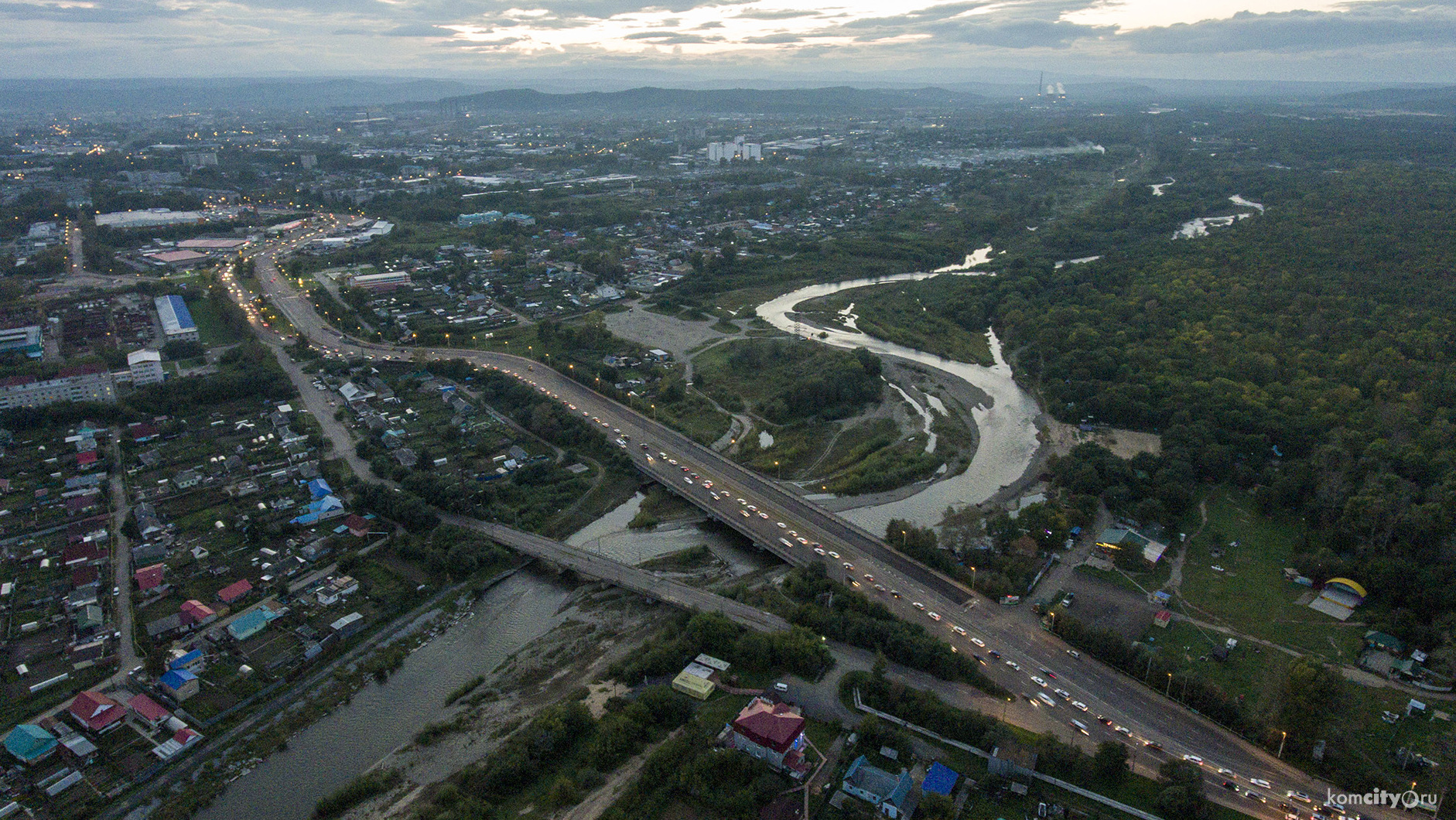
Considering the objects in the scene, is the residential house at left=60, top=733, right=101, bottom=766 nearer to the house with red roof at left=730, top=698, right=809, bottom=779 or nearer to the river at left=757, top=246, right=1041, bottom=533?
the house with red roof at left=730, top=698, right=809, bottom=779

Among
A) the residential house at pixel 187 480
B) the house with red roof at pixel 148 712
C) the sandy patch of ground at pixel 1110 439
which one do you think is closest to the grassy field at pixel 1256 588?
the sandy patch of ground at pixel 1110 439

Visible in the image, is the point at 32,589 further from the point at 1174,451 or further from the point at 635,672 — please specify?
the point at 1174,451

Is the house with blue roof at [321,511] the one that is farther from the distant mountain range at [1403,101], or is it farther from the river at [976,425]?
the distant mountain range at [1403,101]

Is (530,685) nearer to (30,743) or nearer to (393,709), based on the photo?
(393,709)

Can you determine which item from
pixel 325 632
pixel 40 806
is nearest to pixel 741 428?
pixel 325 632

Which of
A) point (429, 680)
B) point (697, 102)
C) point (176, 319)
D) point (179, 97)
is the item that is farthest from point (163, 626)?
point (179, 97)

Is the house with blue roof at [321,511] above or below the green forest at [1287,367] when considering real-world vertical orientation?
below

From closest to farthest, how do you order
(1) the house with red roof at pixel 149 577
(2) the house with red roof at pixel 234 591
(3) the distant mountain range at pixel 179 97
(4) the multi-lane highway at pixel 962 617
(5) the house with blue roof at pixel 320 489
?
1. (4) the multi-lane highway at pixel 962 617
2. (2) the house with red roof at pixel 234 591
3. (1) the house with red roof at pixel 149 577
4. (5) the house with blue roof at pixel 320 489
5. (3) the distant mountain range at pixel 179 97

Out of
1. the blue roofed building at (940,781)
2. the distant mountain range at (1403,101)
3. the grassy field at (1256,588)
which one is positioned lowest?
the grassy field at (1256,588)
